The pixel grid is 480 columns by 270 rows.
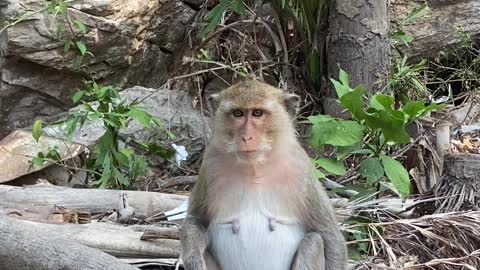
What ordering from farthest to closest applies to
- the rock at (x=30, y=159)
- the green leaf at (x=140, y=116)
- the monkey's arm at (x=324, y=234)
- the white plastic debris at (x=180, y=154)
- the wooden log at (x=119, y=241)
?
1. the white plastic debris at (x=180, y=154)
2. the rock at (x=30, y=159)
3. the green leaf at (x=140, y=116)
4. the wooden log at (x=119, y=241)
5. the monkey's arm at (x=324, y=234)

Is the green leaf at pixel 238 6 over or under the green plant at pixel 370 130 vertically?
over

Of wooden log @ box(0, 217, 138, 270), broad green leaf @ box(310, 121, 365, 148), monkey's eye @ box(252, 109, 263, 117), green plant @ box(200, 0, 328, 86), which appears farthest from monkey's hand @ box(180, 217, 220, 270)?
green plant @ box(200, 0, 328, 86)

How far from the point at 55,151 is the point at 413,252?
284cm

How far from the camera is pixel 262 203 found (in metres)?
3.26

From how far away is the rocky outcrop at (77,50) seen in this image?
6.87 metres

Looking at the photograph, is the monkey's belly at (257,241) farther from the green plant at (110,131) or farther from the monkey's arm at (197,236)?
the green plant at (110,131)

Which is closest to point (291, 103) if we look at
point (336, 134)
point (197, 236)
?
point (197, 236)

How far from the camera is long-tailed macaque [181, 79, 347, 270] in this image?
319 centimetres

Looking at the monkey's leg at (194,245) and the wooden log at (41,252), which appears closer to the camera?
the wooden log at (41,252)

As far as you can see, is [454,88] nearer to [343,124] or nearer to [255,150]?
[343,124]

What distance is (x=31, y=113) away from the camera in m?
7.30

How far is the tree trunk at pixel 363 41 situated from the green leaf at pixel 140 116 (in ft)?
5.17

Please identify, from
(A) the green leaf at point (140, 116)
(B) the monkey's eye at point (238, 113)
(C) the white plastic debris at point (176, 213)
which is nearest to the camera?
(B) the monkey's eye at point (238, 113)

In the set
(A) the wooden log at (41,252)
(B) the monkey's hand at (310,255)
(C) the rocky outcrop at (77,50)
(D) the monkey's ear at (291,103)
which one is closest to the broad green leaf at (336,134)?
(D) the monkey's ear at (291,103)
